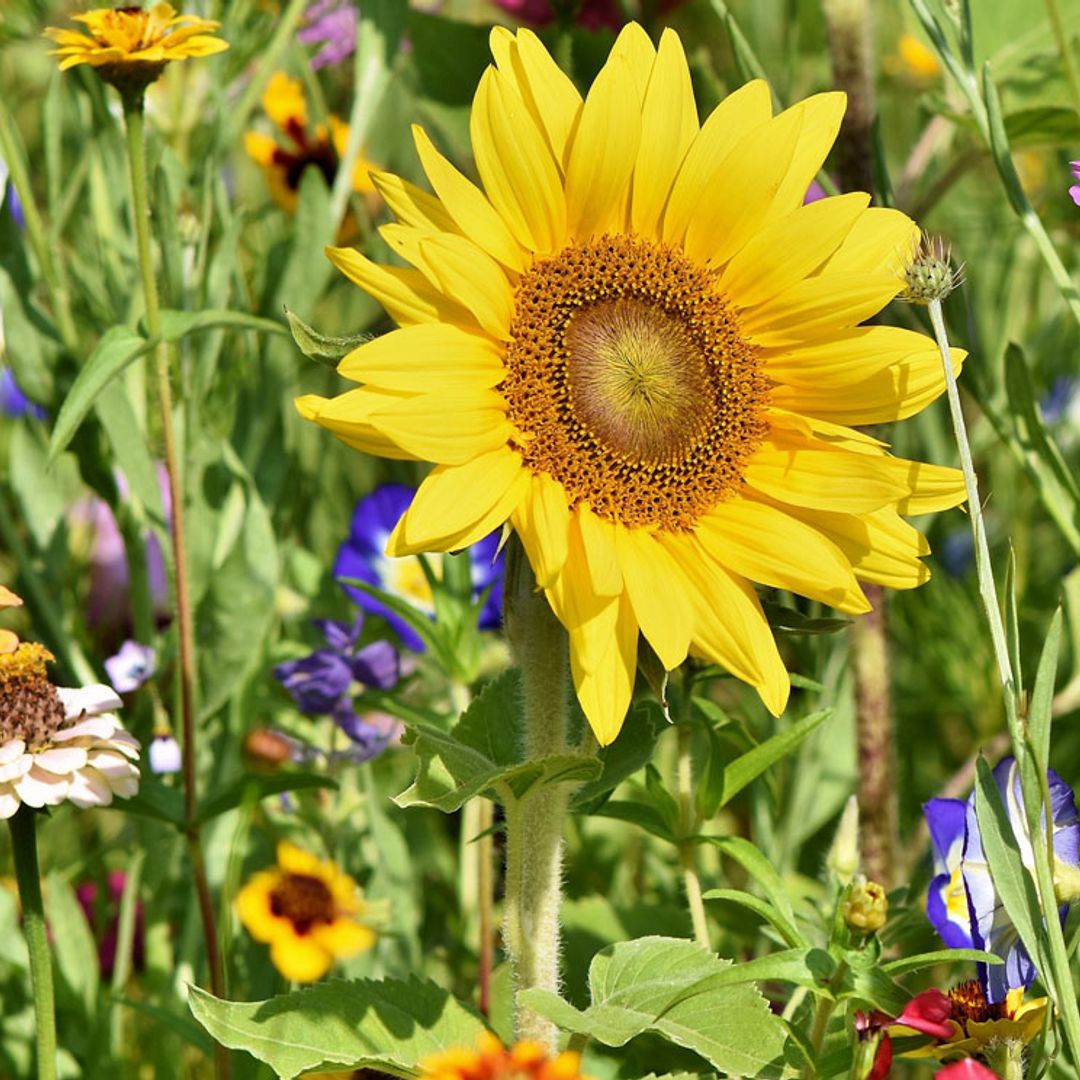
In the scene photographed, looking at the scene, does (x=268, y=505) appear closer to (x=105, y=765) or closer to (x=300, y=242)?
(x=300, y=242)

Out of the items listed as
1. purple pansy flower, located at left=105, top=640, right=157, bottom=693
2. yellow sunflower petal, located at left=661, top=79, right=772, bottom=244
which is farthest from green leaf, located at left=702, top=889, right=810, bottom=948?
purple pansy flower, located at left=105, top=640, right=157, bottom=693

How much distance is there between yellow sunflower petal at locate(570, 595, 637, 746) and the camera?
2.31 feet

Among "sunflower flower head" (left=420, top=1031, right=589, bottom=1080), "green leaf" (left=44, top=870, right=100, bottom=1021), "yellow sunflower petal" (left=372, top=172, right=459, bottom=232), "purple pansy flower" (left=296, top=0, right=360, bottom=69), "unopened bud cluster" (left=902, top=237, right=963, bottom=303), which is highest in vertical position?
"purple pansy flower" (left=296, top=0, right=360, bottom=69)

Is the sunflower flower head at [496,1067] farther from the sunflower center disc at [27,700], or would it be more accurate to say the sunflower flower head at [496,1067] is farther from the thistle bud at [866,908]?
the sunflower center disc at [27,700]

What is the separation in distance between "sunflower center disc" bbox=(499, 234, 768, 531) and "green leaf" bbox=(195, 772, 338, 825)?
277 mm

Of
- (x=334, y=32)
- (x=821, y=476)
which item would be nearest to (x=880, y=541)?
(x=821, y=476)

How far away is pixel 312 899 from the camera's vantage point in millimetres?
1044

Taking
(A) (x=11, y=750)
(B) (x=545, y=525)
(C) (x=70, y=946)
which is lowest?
(C) (x=70, y=946)

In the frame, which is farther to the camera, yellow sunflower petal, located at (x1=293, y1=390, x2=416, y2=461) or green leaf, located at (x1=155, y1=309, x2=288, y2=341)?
green leaf, located at (x1=155, y1=309, x2=288, y2=341)

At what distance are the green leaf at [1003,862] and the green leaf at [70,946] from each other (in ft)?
2.16

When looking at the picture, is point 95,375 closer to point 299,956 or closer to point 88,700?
point 88,700

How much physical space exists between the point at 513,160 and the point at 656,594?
0.68 feet

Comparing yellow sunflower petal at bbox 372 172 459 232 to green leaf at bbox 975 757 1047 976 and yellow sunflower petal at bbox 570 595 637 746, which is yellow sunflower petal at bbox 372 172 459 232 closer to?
yellow sunflower petal at bbox 570 595 637 746

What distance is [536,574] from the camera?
0.71 m
